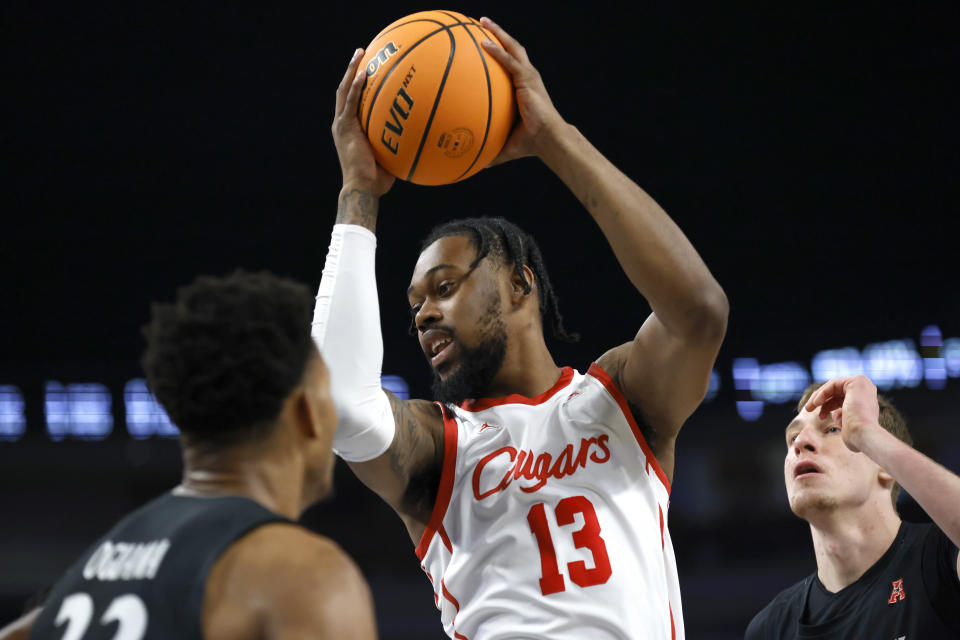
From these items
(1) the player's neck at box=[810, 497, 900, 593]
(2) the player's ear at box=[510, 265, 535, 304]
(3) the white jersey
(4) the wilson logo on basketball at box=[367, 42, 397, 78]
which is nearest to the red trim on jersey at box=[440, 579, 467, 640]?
(3) the white jersey

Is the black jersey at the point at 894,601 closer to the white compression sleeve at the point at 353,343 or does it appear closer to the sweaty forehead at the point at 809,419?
the sweaty forehead at the point at 809,419

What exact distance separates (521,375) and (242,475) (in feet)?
4.95

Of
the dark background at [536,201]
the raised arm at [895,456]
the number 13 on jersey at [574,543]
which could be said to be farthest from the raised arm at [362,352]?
the dark background at [536,201]

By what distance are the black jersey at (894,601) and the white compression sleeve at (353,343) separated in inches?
63.7

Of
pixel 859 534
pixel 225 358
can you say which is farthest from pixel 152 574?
pixel 859 534

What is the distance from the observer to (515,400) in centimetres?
282

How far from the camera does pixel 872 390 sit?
8.98 ft

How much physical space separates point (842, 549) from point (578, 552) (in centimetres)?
115

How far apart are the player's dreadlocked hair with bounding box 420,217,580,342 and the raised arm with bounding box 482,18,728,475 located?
1.27ft

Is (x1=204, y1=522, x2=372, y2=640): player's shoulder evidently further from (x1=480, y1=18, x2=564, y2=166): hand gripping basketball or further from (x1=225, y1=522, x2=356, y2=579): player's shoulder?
(x1=480, y1=18, x2=564, y2=166): hand gripping basketball

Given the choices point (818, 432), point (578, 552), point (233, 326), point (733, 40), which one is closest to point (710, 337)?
point (578, 552)

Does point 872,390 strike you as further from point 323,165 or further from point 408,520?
point 323,165

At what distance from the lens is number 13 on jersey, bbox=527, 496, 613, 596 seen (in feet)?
7.84

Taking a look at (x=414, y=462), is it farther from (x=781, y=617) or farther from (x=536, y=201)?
(x=536, y=201)
